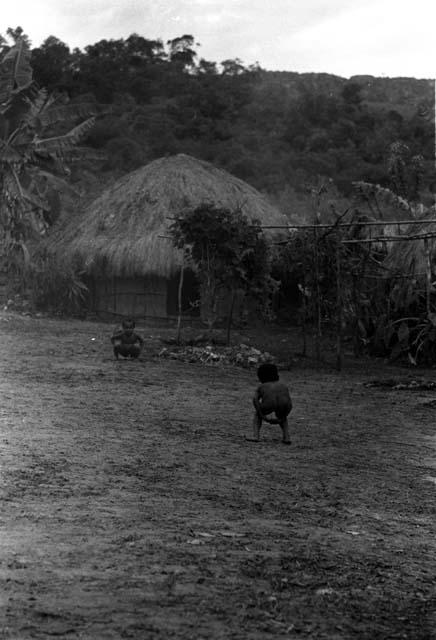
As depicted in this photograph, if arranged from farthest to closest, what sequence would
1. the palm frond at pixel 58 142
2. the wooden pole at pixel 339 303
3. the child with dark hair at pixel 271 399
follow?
the palm frond at pixel 58 142 < the wooden pole at pixel 339 303 < the child with dark hair at pixel 271 399

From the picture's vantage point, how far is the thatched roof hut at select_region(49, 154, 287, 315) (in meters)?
24.7

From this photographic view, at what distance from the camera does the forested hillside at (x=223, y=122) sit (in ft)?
128

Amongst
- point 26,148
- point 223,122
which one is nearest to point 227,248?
point 26,148

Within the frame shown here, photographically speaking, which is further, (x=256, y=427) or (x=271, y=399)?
(x=256, y=427)

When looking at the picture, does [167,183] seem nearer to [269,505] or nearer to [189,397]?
[189,397]

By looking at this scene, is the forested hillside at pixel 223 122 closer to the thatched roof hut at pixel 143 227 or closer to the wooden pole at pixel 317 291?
the thatched roof hut at pixel 143 227

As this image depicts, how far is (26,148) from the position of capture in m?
27.0

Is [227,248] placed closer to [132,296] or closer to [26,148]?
[132,296]

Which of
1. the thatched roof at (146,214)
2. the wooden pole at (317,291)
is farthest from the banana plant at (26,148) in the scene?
the wooden pole at (317,291)

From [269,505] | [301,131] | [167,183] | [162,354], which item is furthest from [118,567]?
[301,131]

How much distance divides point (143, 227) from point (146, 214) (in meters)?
0.59

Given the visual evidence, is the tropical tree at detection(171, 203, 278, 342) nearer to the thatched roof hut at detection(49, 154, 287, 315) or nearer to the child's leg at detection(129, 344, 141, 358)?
the child's leg at detection(129, 344, 141, 358)

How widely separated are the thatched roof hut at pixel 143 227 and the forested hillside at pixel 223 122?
7.18 m

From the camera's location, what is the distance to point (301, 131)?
44000 mm
